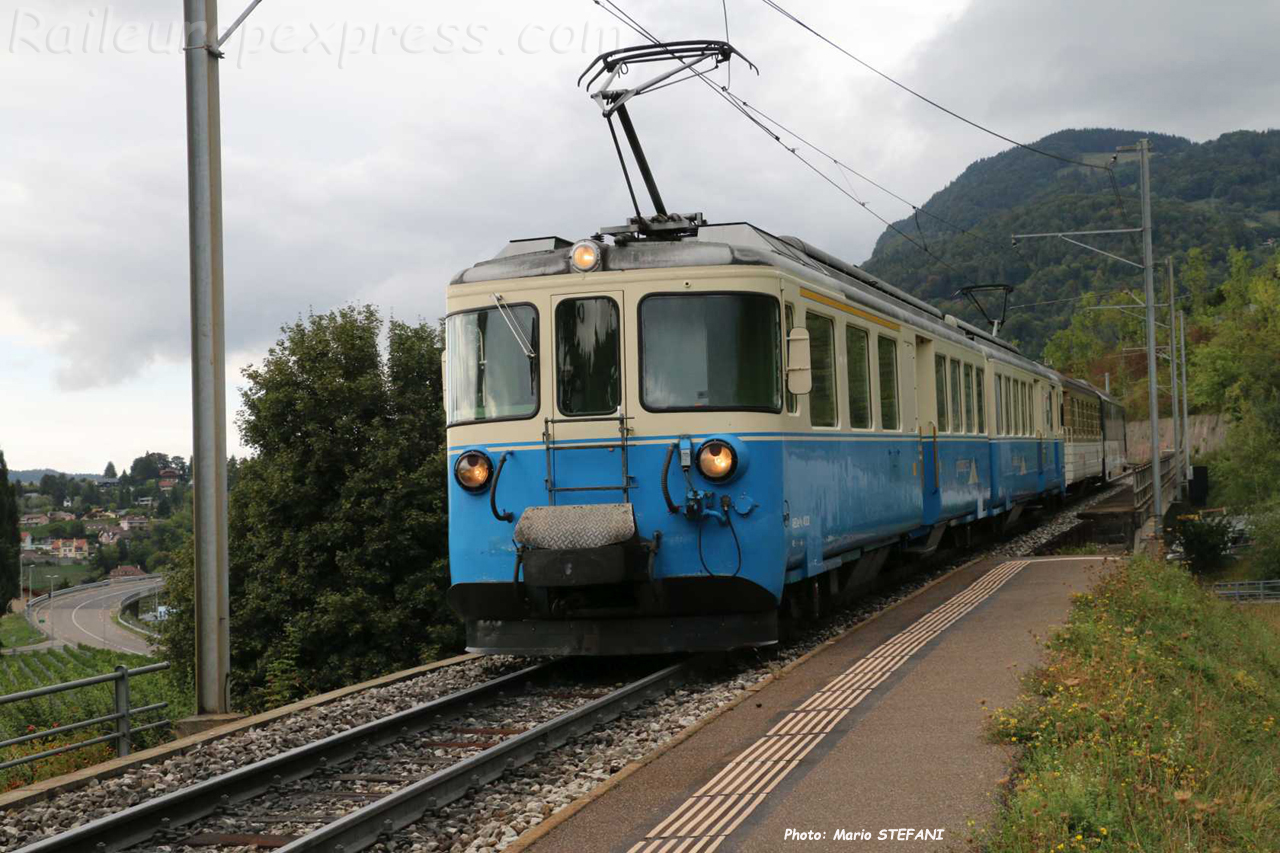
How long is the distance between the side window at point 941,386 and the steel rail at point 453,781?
724 centimetres

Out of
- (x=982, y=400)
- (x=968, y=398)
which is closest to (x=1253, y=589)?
(x=982, y=400)

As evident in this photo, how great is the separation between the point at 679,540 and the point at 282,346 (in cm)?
2233

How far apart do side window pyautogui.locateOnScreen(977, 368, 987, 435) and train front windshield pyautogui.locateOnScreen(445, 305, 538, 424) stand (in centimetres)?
990

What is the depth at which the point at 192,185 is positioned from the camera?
9.54m

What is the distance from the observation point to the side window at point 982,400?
18.0 metres

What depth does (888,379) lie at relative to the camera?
1264 cm

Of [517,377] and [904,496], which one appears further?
[904,496]

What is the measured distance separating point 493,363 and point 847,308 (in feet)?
11.0

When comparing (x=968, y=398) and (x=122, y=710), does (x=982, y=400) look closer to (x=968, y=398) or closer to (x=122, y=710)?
(x=968, y=398)

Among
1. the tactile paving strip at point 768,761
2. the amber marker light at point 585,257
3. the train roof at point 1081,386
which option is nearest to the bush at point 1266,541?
the train roof at point 1081,386

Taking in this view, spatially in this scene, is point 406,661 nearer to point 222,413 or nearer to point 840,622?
point 840,622

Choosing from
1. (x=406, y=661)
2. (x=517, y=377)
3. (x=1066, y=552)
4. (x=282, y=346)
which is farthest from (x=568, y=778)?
(x=282, y=346)

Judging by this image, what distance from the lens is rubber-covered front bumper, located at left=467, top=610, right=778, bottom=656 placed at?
930 centimetres

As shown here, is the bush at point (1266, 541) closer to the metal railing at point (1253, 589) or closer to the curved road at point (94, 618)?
the metal railing at point (1253, 589)
